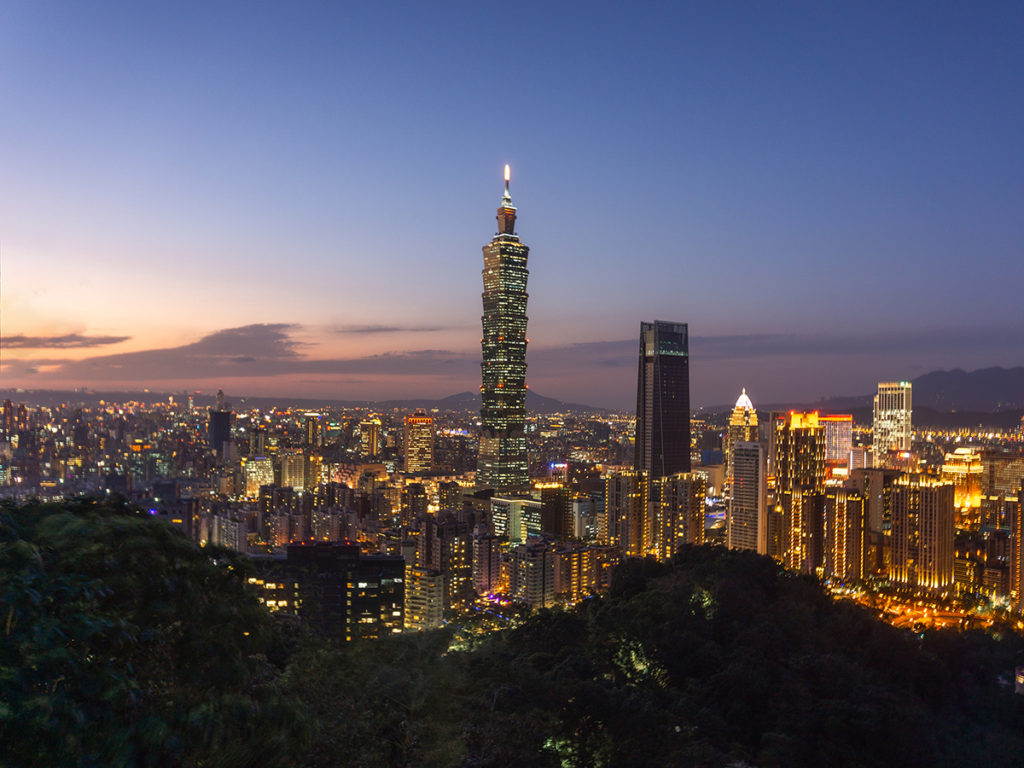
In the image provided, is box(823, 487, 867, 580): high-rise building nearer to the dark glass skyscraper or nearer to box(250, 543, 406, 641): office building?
box(250, 543, 406, 641): office building

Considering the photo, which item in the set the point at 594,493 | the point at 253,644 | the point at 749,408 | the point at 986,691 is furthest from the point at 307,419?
the point at 253,644

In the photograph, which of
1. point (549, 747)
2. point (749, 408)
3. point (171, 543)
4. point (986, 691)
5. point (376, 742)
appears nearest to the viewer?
point (171, 543)

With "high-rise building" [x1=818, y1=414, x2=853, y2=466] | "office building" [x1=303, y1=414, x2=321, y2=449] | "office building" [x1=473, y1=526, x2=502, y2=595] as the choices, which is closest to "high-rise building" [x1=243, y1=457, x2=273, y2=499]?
"office building" [x1=303, y1=414, x2=321, y2=449]

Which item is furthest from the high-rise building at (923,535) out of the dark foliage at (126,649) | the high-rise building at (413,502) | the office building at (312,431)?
the office building at (312,431)

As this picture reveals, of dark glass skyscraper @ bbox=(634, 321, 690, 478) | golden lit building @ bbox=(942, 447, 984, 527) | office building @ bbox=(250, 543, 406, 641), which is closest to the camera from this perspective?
office building @ bbox=(250, 543, 406, 641)

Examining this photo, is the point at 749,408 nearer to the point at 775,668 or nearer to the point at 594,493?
the point at 594,493

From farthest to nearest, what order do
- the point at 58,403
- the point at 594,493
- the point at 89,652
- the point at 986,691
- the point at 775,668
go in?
the point at 594,493 < the point at 58,403 < the point at 986,691 < the point at 775,668 < the point at 89,652

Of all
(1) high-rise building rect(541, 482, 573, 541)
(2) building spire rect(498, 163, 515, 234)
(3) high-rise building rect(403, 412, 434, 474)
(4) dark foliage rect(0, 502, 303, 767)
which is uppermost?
(2) building spire rect(498, 163, 515, 234)
